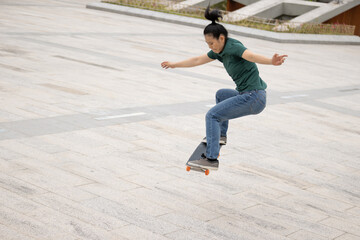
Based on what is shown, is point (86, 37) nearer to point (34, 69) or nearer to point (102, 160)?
point (34, 69)

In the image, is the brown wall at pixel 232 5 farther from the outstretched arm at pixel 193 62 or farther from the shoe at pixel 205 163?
the shoe at pixel 205 163

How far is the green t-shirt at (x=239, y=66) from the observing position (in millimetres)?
5547

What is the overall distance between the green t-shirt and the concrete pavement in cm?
125

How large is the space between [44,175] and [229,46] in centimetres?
244

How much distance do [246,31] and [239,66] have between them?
22881mm

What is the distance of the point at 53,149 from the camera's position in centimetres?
680

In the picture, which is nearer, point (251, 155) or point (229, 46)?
point (229, 46)

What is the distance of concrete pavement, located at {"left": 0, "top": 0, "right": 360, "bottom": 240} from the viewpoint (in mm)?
5043

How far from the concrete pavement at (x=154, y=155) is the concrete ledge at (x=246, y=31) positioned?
1243cm

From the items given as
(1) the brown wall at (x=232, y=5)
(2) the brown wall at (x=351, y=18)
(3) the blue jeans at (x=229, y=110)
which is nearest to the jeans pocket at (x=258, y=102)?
(3) the blue jeans at (x=229, y=110)

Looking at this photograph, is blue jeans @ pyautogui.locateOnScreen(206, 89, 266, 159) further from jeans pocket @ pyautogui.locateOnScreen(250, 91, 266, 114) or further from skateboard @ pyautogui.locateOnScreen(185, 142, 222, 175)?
skateboard @ pyautogui.locateOnScreen(185, 142, 222, 175)

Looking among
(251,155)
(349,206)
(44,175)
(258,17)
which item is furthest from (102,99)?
(258,17)

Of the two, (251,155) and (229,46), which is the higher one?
(229,46)

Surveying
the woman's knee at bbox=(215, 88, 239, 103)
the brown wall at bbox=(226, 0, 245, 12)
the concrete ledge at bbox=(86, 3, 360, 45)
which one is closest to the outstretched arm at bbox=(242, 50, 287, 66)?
the woman's knee at bbox=(215, 88, 239, 103)
